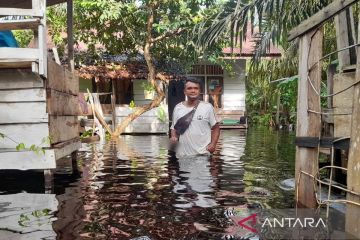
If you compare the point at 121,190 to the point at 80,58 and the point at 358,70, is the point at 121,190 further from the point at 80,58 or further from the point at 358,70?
the point at 80,58

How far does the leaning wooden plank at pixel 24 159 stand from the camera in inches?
221

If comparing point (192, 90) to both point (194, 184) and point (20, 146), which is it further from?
point (20, 146)

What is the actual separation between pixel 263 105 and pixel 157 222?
891 inches

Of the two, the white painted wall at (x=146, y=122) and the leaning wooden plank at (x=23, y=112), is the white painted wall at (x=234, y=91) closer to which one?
the white painted wall at (x=146, y=122)

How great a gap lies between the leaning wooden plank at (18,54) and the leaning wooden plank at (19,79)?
377 millimetres

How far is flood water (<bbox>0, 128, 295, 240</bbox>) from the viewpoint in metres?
4.02

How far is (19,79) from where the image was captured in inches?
227

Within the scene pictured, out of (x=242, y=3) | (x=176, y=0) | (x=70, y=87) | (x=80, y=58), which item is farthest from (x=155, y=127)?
(x=70, y=87)

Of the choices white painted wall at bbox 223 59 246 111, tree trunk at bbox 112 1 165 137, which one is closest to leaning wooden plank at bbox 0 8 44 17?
tree trunk at bbox 112 1 165 137

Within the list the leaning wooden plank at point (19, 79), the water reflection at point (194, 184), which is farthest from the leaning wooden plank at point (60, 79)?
the water reflection at point (194, 184)

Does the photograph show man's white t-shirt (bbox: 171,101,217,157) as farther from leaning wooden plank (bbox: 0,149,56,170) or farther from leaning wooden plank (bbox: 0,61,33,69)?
leaning wooden plank (bbox: 0,61,33,69)

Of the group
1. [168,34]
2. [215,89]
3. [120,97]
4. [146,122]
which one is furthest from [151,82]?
[215,89]

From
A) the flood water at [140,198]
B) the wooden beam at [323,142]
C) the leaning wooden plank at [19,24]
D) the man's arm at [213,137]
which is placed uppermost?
the leaning wooden plank at [19,24]

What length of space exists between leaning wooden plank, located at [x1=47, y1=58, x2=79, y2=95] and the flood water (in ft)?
4.77
